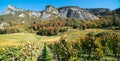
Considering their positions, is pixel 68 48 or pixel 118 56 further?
pixel 118 56

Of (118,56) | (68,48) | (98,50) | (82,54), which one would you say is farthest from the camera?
(82,54)

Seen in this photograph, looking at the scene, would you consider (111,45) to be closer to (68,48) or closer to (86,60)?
(86,60)

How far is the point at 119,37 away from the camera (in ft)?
284

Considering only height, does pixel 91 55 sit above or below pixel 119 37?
below

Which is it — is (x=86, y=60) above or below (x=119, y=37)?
below

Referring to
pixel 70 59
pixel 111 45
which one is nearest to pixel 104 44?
pixel 111 45

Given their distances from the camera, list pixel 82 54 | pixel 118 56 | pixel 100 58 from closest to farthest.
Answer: pixel 100 58, pixel 118 56, pixel 82 54

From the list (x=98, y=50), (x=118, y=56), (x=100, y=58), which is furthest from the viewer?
(x=118, y=56)

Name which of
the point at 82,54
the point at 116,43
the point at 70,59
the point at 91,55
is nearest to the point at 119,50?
the point at 116,43

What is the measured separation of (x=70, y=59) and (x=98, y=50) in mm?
16947

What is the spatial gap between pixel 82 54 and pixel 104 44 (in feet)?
29.6

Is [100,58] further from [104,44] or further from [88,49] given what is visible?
[104,44]

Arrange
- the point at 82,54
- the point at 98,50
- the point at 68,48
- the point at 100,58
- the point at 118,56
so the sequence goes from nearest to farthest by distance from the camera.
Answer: the point at 68,48
the point at 98,50
the point at 100,58
the point at 118,56
the point at 82,54

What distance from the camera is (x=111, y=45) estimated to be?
86.8 m
